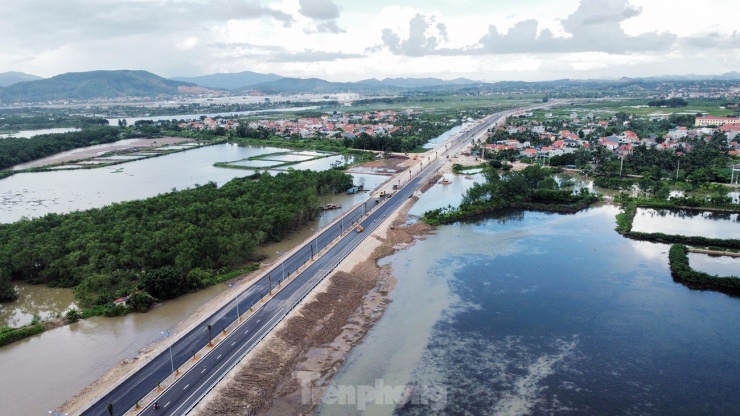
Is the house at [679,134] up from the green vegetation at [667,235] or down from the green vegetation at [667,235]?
up

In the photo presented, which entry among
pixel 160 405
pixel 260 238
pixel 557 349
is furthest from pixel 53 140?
pixel 557 349

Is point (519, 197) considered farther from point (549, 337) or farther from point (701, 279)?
point (549, 337)

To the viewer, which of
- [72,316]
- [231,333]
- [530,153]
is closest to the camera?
[231,333]

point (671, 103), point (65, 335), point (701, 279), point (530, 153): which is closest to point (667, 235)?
point (701, 279)

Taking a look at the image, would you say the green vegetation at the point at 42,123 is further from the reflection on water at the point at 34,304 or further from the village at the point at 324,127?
the reflection on water at the point at 34,304

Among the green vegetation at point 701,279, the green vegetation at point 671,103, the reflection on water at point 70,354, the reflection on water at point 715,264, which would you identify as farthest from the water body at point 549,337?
the green vegetation at point 671,103

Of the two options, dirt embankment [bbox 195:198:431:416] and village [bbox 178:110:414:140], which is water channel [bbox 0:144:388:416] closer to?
dirt embankment [bbox 195:198:431:416]
